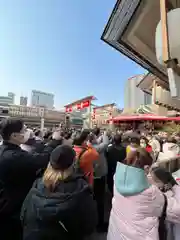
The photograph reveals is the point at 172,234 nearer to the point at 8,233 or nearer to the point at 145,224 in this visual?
the point at 145,224

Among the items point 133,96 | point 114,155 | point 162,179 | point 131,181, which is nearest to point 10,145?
point 131,181

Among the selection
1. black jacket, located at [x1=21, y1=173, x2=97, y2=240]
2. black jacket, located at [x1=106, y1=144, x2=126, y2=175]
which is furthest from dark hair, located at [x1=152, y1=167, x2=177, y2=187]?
black jacket, located at [x1=106, y1=144, x2=126, y2=175]

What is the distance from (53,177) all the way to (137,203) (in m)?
0.74

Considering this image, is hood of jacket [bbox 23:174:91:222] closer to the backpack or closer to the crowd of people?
the crowd of people

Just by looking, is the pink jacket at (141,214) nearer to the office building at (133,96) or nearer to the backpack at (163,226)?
the backpack at (163,226)

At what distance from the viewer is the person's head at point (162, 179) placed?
5.58 feet

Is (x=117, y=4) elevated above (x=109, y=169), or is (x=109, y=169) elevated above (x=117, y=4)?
(x=117, y=4)

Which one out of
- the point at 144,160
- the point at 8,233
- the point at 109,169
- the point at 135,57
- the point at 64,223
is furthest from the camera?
the point at 135,57

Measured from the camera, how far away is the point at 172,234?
172 centimetres

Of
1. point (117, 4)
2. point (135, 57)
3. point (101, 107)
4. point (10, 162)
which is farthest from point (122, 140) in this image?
point (101, 107)

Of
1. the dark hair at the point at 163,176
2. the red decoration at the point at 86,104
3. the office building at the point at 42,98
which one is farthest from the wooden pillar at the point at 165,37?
the office building at the point at 42,98

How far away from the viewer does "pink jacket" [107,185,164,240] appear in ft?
4.74

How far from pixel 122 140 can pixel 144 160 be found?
8.15 ft

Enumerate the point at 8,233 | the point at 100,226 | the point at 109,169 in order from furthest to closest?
the point at 109,169
the point at 100,226
the point at 8,233
